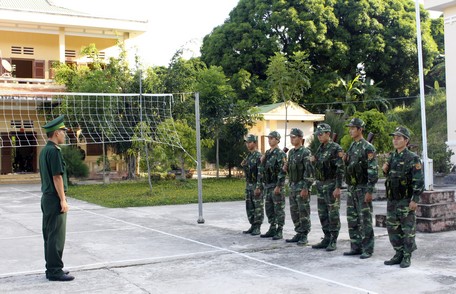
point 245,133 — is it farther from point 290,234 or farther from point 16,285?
point 16,285

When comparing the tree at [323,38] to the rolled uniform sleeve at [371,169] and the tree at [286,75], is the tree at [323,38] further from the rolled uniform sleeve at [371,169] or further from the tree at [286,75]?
the rolled uniform sleeve at [371,169]

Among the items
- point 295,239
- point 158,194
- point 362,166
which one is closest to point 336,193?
point 362,166

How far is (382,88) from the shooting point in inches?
1222

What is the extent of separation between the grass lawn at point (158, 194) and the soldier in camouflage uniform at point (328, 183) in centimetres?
673

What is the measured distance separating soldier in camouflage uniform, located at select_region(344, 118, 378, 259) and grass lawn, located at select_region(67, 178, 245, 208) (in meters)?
7.23

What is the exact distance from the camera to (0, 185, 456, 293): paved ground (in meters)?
5.14

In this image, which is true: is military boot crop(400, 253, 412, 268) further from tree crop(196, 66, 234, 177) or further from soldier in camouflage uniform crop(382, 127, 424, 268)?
tree crop(196, 66, 234, 177)

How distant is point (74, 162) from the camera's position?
65.2 ft

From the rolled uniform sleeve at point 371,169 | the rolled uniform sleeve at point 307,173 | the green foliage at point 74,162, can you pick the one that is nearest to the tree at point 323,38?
the green foliage at point 74,162

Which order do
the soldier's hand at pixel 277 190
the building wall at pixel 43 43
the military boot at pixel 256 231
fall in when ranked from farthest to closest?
the building wall at pixel 43 43 → the military boot at pixel 256 231 → the soldier's hand at pixel 277 190

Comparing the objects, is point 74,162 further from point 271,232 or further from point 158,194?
point 271,232

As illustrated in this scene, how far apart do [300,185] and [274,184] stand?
0.62 m

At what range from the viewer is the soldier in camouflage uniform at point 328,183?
6.69 meters

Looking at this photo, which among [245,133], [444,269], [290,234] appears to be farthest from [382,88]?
[444,269]
